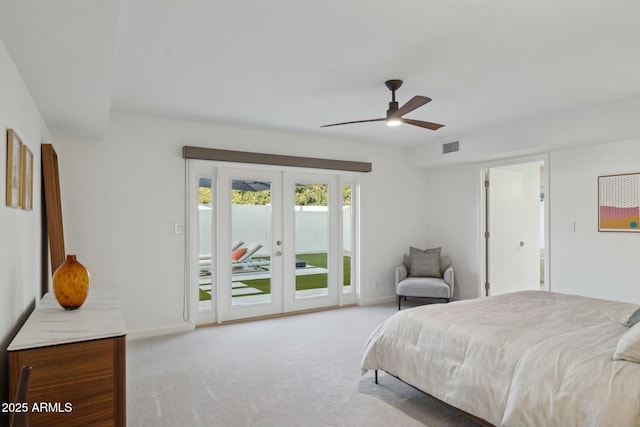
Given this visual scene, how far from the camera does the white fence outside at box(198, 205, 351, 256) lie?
16.0 feet

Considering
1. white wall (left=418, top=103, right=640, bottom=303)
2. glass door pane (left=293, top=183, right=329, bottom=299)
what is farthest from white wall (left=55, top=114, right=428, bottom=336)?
white wall (left=418, top=103, right=640, bottom=303)

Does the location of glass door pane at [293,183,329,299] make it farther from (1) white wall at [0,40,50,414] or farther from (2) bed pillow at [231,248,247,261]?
(1) white wall at [0,40,50,414]

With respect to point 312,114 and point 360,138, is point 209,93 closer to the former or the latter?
point 312,114

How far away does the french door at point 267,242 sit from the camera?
4.88 m

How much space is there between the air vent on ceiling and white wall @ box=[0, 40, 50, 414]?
15.6ft

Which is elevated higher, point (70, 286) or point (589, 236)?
point (589, 236)

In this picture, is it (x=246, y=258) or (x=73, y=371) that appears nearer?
(x=73, y=371)

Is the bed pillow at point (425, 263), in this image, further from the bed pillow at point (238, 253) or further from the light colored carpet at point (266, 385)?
the bed pillow at point (238, 253)

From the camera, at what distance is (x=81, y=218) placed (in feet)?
13.4

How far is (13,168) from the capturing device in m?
2.04

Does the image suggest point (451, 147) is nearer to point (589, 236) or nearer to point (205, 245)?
point (589, 236)

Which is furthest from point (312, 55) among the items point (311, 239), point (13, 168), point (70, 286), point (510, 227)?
point (510, 227)

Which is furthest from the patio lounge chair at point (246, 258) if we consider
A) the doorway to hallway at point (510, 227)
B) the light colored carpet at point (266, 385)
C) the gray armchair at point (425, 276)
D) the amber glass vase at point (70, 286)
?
the doorway to hallway at point (510, 227)

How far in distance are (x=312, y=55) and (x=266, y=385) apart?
2.49 m
